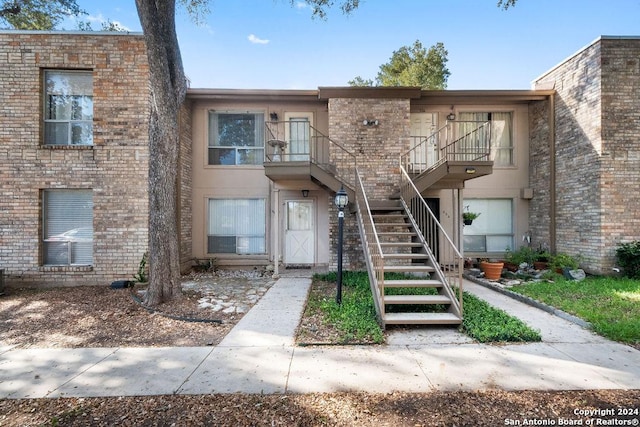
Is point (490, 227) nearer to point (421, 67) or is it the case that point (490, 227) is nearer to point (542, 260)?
point (542, 260)

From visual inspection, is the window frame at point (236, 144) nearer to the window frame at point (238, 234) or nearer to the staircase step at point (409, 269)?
the window frame at point (238, 234)

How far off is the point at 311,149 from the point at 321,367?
6404 mm

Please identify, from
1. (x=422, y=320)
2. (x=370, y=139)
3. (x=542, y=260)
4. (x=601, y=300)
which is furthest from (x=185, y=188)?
(x=542, y=260)

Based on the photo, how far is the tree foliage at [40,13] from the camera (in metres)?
9.99

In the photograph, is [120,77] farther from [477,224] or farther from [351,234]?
[477,224]

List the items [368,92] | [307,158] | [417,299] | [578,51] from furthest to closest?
[307,158], [368,92], [578,51], [417,299]

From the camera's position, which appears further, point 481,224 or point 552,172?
point 481,224

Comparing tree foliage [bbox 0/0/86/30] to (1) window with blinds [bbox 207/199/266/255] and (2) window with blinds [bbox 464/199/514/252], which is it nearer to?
(1) window with blinds [bbox 207/199/266/255]

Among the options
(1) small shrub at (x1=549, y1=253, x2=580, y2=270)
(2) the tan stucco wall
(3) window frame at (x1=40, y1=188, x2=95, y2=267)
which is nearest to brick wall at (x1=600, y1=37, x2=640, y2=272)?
(1) small shrub at (x1=549, y1=253, x2=580, y2=270)

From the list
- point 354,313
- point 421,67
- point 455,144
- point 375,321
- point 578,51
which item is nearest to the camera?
point 375,321

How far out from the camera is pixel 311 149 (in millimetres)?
8500

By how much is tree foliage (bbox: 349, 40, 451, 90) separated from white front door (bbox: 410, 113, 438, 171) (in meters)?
7.00

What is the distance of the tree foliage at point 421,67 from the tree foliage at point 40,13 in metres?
14.4

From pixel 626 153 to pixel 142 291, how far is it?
12306mm
